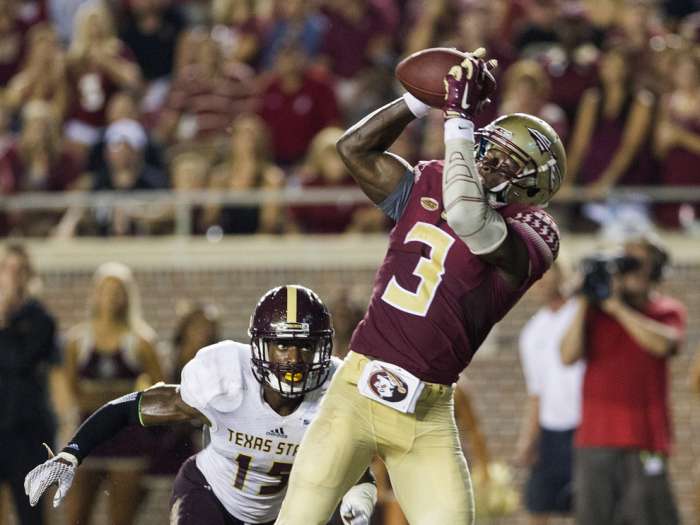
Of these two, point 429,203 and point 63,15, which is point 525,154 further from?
point 63,15

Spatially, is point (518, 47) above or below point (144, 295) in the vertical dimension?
above

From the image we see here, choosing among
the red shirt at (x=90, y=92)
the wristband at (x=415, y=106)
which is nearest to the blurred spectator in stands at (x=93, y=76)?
the red shirt at (x=90, y=92)

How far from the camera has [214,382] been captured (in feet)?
19.0

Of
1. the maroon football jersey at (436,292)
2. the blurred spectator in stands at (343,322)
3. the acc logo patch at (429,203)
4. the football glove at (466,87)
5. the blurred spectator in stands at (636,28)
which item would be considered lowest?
the blurred spectator in stands at (343,322)

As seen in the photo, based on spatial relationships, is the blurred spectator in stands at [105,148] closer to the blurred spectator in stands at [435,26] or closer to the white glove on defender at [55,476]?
the blurred spectator in stands at [435,26]

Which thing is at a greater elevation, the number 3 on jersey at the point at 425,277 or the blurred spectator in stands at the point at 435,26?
the number 3 on jersey at the point at 425,277

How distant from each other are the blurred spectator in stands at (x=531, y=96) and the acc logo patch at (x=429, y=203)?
5.04 m

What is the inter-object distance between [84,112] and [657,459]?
5592mm

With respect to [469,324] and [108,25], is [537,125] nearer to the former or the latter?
[469,324]

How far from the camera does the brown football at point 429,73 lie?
218 inches

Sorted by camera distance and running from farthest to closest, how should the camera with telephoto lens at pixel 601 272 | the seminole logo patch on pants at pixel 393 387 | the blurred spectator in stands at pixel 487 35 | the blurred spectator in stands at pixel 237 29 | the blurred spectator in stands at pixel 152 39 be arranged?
the blurred spectator in stands at pixel 152 39 < the blurred spectator in stands at pixel 237 29 < the blurred spectator in stands at pixel 487 35 < the camera with telephoto lens at pixel 601 272 < the seminole logo patch on pants at pixel 393 387

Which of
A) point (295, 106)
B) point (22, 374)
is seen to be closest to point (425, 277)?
point (22, 374)

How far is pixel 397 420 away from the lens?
18.2 feet

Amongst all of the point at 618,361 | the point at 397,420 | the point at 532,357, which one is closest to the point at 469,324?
the point at 397,420
